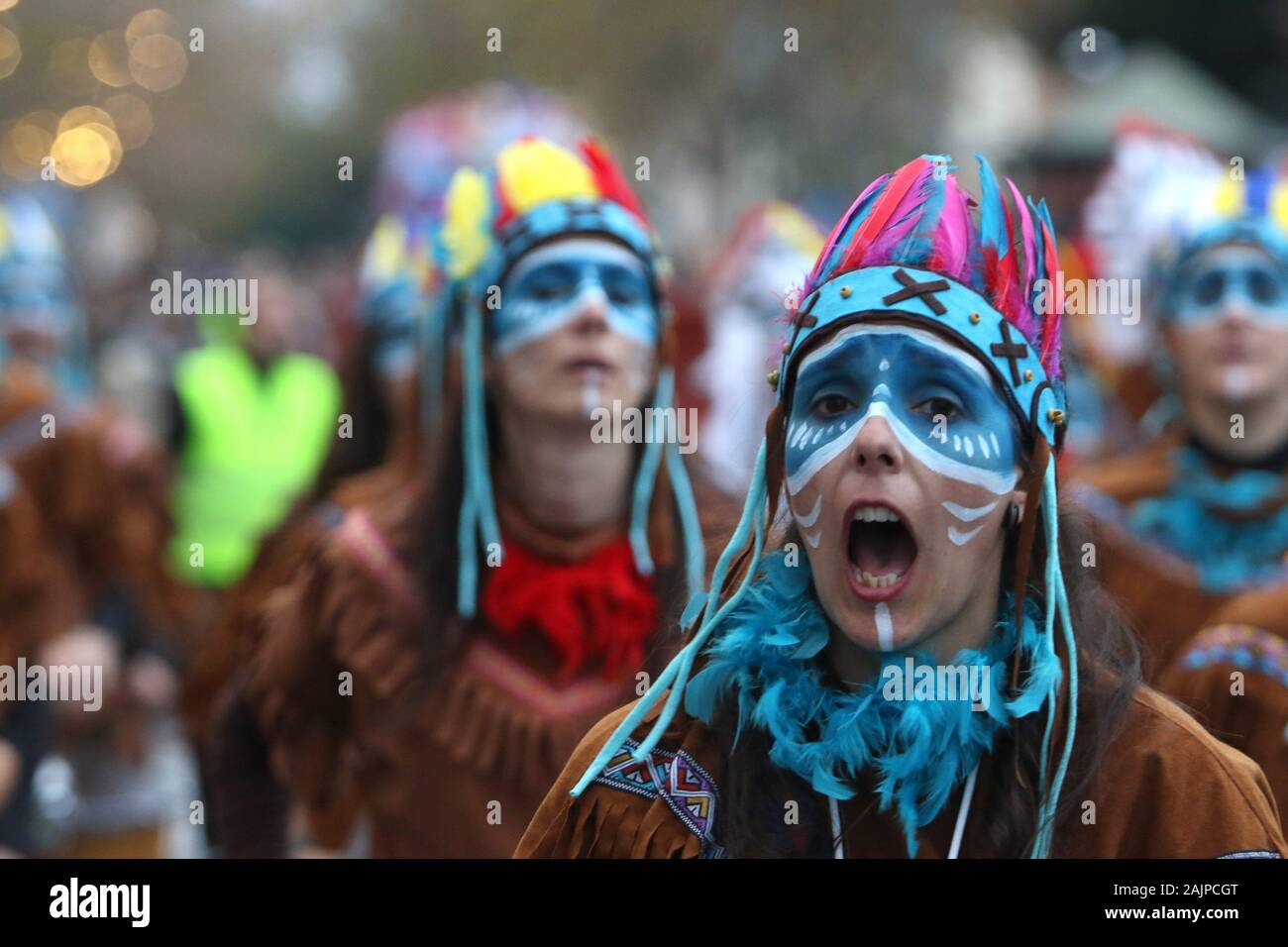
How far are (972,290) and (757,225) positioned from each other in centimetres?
575

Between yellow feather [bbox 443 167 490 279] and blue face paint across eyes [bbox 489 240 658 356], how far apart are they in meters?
0.21

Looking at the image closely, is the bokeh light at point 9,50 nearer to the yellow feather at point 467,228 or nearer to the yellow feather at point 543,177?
the yellow feather at point 467,228

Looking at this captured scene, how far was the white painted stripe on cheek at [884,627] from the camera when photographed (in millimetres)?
2760

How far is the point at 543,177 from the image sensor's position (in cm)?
482

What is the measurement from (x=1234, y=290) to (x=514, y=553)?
238 centimetres

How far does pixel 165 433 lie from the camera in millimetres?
8992

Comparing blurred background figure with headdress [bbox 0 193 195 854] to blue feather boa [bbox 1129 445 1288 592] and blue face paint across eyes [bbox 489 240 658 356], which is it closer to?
blue face paint across eyes [bbox 489 240 658 356]

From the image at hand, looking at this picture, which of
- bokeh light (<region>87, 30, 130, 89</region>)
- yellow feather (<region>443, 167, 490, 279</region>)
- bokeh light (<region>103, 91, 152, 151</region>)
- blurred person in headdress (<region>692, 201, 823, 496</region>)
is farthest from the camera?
bokeh light (<region>103, 91, 152, 151</region>)

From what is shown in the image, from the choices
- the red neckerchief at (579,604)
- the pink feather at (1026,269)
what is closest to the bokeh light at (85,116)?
the red neckerchief at (579,604)

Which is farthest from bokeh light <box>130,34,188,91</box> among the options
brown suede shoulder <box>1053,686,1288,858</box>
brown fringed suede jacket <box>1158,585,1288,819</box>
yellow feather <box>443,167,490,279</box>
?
brown suede shoulder <box>1053,686,1288,858</box>

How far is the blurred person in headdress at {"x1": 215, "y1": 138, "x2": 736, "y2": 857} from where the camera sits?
4.59 m

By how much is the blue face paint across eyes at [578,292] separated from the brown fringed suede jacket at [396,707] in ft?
1.40
